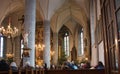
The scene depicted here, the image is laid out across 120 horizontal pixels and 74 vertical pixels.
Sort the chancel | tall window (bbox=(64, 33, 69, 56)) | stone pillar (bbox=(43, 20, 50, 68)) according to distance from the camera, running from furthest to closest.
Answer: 1. tall window (bbox=(64, 33, 69, 56))
2. stone pillar (bbox=(43, 20, 50, 68))
3. the chancel

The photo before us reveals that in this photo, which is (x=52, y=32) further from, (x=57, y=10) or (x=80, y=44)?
(x=57, y=10)

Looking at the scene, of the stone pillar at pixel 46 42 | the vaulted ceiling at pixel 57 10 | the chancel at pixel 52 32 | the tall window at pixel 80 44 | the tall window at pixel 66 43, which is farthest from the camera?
the tall window at pixel 66 43

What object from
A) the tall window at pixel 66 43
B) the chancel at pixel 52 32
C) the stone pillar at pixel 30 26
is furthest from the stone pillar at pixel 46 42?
the tall window at pixel 66 43

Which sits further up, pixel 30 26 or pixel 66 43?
pixel 30 26

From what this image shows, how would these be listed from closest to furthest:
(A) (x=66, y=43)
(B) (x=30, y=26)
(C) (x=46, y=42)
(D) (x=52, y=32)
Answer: (B) (x=30, y=26), (C) (x=46, y=42), (D) (x=52, y=32), (A) (x=66, y=43)

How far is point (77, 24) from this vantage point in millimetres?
27938

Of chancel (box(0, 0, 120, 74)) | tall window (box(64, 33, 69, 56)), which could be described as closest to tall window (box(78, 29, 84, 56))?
chancel (box(0, 0, 120, 74))

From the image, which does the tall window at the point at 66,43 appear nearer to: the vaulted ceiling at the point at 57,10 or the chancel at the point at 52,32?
the chancel at the point at 52,32

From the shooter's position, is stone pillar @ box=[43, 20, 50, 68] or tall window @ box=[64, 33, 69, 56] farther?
tall window @ box=[64, 33, 69, 56]

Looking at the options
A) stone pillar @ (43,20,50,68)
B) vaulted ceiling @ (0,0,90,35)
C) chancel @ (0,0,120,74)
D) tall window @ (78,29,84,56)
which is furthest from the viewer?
tall window @ (78,29,84,56)

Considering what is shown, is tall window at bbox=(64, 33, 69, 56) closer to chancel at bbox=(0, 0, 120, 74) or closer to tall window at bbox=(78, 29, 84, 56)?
chancel at bbox=(0, 0, 120, 74)

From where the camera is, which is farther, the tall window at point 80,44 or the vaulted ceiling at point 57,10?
the tall window at point 80,44

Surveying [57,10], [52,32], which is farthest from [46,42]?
[52,32]

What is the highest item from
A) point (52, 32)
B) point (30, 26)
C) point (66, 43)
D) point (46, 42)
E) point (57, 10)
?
point (57, 10)
